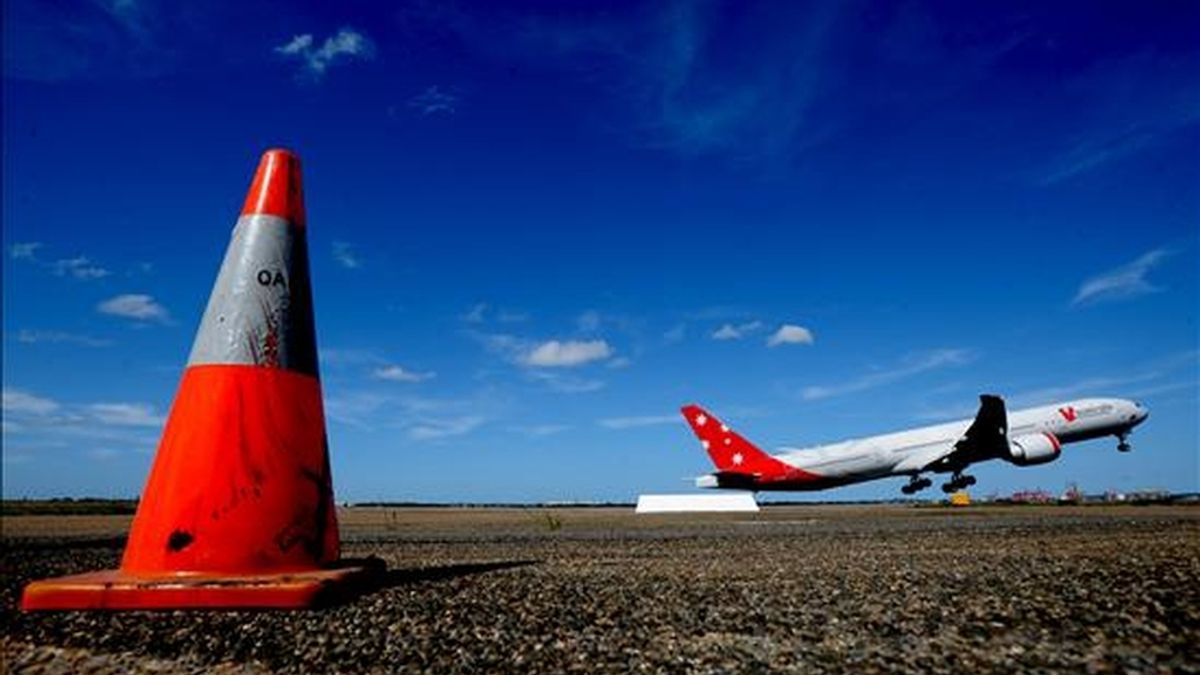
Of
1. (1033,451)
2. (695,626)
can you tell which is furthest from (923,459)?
(695,626)

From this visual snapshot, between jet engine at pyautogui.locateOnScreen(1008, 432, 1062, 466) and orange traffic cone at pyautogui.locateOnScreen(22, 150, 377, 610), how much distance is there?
38.0 metres

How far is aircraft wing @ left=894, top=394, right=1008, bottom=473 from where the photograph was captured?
120 ft

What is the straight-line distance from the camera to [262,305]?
6.46 m

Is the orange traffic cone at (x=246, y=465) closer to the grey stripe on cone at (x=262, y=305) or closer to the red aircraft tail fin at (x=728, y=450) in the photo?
the grey stripe on cone at (x=262, y=305)

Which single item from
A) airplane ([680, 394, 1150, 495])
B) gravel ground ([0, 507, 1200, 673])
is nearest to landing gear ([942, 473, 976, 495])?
airplane ([680, 394, 1150, 495])

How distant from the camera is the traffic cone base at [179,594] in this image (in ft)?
17.0

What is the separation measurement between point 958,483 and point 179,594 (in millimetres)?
41169

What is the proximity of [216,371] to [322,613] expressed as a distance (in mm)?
2264

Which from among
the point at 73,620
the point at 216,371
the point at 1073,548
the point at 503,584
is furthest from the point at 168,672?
the point at 1073,548

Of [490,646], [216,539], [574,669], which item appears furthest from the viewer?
[216,539]

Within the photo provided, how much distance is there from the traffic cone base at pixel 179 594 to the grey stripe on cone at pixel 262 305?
183cm

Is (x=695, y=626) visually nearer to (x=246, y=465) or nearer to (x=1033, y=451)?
(x=246, y=465)

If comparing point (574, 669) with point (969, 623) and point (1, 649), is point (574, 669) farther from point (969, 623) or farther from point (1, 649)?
point (1, 649)

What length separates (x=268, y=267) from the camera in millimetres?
6598
